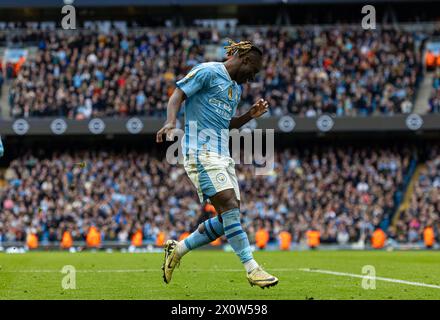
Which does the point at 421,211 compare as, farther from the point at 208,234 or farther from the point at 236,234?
the point at 236,234

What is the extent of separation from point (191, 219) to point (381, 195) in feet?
24.8

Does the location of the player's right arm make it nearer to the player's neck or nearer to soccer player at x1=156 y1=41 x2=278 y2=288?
soccer player at x1=156 y1=41 x2=278 y2=288

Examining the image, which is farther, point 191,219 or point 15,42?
point 15,42

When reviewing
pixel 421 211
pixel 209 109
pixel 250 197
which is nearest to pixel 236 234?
pixel 209 109

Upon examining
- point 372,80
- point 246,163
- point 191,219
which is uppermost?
point 372,80

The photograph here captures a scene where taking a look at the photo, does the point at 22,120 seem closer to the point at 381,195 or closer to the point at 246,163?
the point at 246,163

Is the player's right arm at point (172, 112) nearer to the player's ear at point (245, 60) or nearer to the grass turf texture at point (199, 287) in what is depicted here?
the player's ear at point (245, 60)

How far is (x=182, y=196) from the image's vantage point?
3388 cm

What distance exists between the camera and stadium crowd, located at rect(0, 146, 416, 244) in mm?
32188

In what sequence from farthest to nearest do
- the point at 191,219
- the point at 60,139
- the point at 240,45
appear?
the point at 60,139 → the point at 191,219 → the point at 240,45

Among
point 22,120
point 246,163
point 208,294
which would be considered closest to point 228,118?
point 208,294

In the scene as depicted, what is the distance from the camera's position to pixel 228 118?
363 inches

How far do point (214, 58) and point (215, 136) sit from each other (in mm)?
29626

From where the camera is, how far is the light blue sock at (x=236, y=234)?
8.56 m
